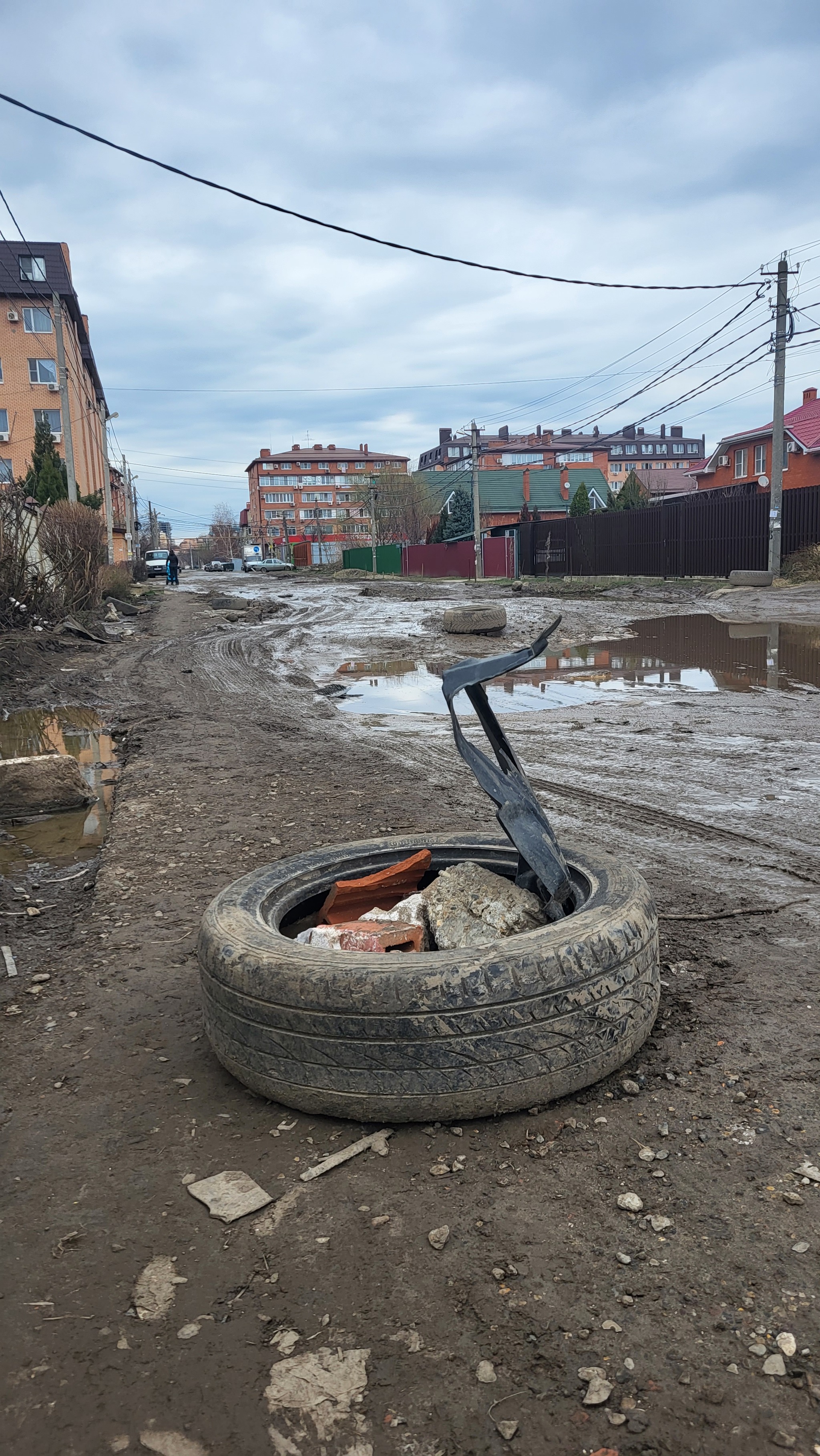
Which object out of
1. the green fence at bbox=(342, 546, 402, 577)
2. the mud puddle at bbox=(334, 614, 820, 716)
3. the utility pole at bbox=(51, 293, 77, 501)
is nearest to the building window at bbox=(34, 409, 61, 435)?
the green fence at bbox=(342, 546, 402, 577)

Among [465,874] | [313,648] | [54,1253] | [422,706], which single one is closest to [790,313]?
[313,648]

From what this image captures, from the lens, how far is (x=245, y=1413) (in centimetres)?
174

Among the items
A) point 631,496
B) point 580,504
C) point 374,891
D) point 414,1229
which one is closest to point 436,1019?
point 414,1229

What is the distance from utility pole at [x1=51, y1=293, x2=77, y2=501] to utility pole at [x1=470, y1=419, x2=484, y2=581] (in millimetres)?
16787

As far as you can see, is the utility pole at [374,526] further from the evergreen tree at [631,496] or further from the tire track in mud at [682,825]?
the tire track in mud at [682,825]

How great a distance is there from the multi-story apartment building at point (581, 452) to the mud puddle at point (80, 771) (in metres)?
91.6

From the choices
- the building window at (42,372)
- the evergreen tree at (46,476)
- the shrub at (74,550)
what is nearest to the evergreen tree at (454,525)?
the building window at (42,372)

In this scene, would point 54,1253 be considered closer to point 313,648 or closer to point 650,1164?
point 650,1164

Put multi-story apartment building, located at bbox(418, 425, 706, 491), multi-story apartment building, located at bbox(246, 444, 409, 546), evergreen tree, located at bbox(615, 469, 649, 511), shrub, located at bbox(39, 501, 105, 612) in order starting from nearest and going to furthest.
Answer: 1. shrub, located at bbox(39, 501, 105, 612)
2. evergreen tree, located at bbox(615, 469, 649, 511)
3. multi-story apartment building, located at bbox(418, 425, 706, 491)
4. multi-story apartment building, located at bbox(246, 444, 409, 546)

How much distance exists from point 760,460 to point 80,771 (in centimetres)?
4394

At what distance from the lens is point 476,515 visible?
142 feet

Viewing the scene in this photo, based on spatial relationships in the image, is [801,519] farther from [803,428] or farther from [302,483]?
[302,483]

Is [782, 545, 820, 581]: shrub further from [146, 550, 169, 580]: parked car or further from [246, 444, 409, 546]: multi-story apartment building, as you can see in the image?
[246, 444, 409, 546]: multi-story apartment building

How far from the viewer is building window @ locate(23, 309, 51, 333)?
51.2 m
